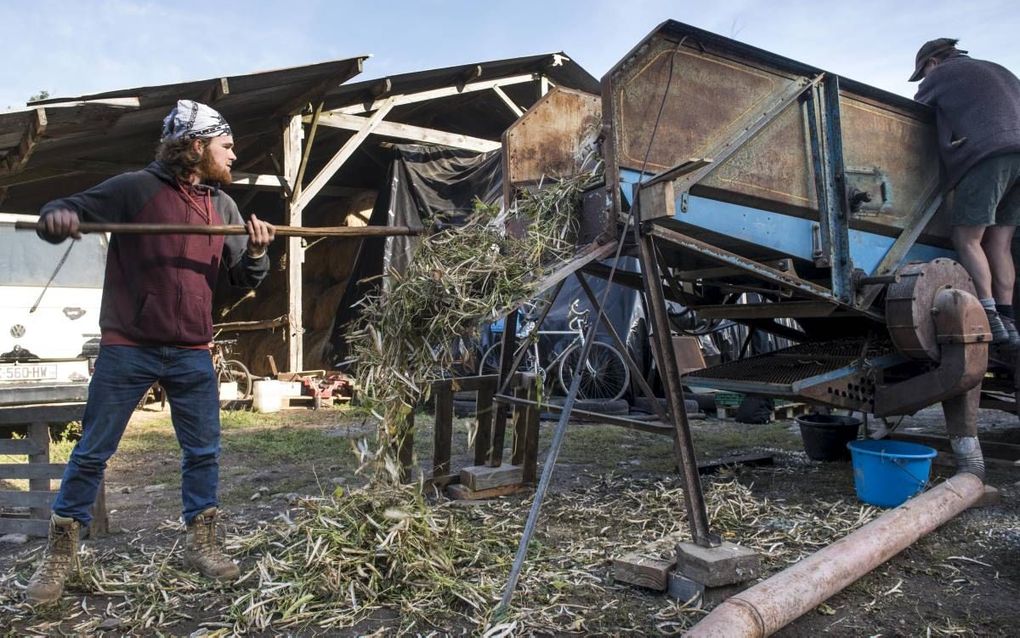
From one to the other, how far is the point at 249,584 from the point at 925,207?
4586 mm

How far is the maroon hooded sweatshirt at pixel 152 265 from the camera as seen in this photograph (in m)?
2.97

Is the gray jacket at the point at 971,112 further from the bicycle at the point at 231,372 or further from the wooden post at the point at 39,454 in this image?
the bicycle at the point at 231,372

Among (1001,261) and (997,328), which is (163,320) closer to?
(997,328)

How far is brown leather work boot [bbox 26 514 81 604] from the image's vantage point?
9.42ft

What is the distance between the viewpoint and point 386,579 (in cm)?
293

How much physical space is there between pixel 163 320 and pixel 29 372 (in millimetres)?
4214

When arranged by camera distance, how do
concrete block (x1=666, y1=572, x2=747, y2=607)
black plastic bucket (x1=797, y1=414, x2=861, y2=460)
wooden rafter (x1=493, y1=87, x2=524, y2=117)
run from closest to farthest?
concrete block (x1=666, y1=572, x2=747, y2=607), black plastic bucket (x1=797, y1=414, x2=861, y2=460), wooden rafter (x1=493, y1=87, x2=524, y2=117)

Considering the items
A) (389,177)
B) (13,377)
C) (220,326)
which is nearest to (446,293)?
(13,377)

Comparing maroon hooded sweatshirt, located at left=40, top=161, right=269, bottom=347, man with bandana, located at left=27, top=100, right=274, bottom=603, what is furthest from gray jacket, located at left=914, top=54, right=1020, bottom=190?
maroon hooded sweatshirt, located at left=40, top=161, right=269, bottom=347

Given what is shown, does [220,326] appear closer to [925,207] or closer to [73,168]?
[73,168]

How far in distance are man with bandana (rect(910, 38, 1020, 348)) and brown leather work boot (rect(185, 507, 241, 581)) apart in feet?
15.2

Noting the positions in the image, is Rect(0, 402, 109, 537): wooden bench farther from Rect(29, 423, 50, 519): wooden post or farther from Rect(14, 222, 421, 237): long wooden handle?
Rect(14, 222, 421, 237): long wooden handle

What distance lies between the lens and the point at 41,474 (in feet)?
12.8

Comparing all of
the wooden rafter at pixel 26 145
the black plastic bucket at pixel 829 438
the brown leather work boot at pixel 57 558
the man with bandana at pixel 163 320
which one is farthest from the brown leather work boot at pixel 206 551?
the wooden rafter at pixel 26 145
